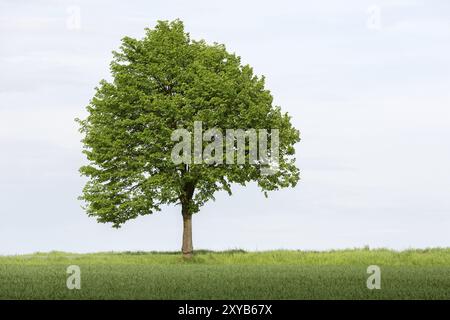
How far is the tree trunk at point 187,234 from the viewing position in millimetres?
52406

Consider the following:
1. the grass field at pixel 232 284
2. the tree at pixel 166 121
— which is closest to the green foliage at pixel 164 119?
the tree at pixel 166 121

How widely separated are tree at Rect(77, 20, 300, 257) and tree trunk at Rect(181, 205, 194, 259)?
0.07 m

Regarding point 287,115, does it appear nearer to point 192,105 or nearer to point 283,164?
point 283,164

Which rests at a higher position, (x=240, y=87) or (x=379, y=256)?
(x=240, y=87)

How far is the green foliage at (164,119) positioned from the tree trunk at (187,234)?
0.96 meters

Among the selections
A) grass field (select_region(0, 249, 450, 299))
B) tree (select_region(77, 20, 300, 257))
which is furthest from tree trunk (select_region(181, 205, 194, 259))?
grass field (select_region(0, 249, 450, 299))

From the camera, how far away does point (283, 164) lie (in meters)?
53.8

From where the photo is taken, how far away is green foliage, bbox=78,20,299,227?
168ft

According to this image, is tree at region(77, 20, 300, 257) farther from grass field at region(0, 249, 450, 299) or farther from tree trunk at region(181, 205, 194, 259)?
grass field at region(0, 249, 450, 299)

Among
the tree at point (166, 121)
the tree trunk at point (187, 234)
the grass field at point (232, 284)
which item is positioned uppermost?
the tree at point (166, 121)

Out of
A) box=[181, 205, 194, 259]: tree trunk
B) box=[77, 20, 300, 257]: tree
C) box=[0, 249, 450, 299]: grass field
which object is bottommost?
box=[0, 249, 450, 299]: grass field

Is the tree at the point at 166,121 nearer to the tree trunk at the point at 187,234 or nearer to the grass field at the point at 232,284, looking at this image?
the tree trunk at the point at 187,234

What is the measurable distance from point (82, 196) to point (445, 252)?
1056 inches
